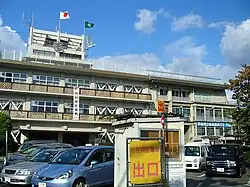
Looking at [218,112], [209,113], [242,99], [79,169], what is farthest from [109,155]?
[218,112]

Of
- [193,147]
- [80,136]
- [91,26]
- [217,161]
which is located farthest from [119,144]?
[91,26]

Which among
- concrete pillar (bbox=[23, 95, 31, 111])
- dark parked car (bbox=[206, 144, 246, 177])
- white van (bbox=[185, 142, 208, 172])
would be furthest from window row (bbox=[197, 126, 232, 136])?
dark parked car (bbox=[206, 144, 246, 177])

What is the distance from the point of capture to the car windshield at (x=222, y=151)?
60.6ft

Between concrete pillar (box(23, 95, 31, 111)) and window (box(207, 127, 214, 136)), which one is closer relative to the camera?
concrete pillar (box(23, 95, 31, 111))

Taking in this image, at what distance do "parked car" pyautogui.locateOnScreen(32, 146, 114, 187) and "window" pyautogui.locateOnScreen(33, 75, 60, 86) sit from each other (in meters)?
24.2

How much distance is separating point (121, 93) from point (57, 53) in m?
20.2

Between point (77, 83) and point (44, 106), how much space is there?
14.7ft

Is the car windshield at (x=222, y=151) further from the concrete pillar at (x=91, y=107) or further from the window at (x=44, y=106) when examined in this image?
the window at (x=44, y=106)

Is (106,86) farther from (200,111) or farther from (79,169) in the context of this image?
(79,169)

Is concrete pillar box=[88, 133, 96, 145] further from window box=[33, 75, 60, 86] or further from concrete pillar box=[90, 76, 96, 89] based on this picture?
window box=[33, 75, 60, 86]

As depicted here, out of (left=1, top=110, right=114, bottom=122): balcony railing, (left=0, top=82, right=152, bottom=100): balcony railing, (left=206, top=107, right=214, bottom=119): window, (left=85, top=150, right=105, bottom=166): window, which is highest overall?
(left=0, top=82, right=152, bottom=100): balcony railing

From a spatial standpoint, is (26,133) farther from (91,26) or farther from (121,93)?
(91,26)

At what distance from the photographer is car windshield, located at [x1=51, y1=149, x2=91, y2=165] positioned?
1089cm

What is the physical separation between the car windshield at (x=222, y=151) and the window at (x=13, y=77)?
71.1ft
